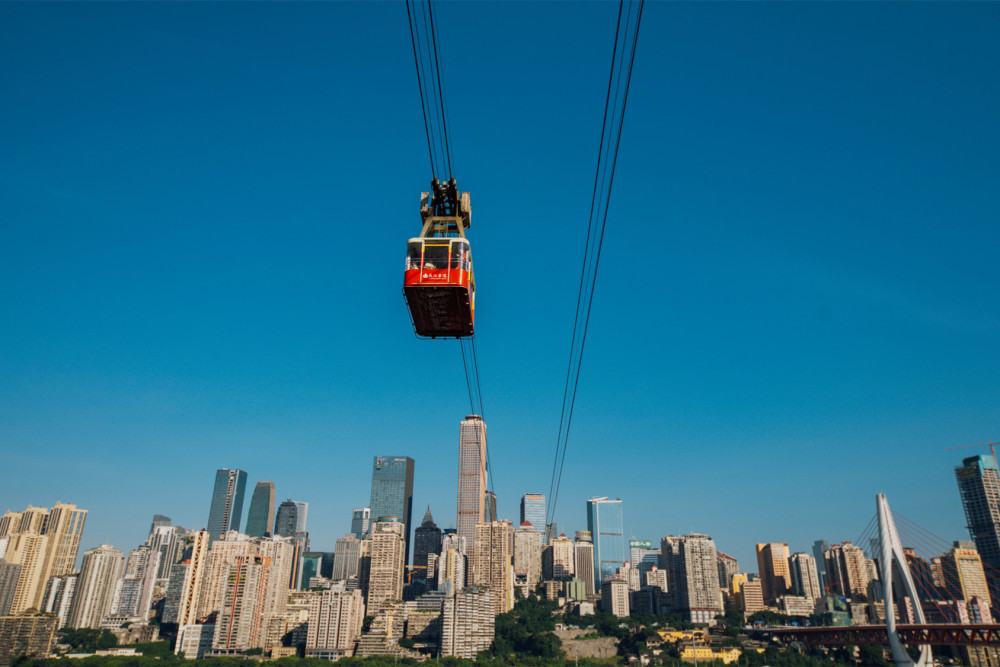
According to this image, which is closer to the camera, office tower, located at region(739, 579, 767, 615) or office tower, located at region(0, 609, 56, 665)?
office tower, located at region(0, 609, 56, 665)

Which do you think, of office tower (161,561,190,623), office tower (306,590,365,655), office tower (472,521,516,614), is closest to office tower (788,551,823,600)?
office tower (472,521,516,614)

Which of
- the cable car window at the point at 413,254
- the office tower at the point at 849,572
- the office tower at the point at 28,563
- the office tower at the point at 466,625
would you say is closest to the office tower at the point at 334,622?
the office tower at the point at 466,625

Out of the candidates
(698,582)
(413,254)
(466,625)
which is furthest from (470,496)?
(413,254)

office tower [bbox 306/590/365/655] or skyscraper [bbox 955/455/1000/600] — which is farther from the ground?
skyscraper [bbox 955/455/1000/600]

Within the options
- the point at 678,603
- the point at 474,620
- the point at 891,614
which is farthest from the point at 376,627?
the point at 891,614

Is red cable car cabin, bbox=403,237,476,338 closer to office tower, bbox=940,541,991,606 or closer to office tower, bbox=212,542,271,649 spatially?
office tower, bbox=212,542,271,649

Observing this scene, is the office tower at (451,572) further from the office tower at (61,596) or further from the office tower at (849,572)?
the office tower at (849,572)

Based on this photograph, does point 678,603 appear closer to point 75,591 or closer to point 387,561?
point 387,561
